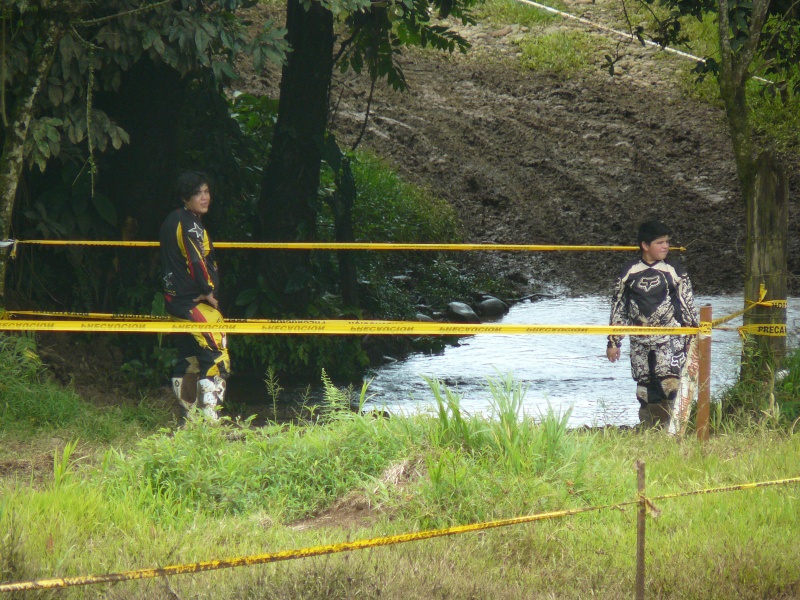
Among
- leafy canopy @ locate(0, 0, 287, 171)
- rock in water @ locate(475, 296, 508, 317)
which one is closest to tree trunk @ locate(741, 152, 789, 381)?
leafy canopy @ locate(0, 0, 287, 171)

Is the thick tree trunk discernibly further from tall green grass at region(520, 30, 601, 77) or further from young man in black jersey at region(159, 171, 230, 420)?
tall green grass at region(520, 30, 601, 77)

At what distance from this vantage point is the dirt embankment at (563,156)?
52.4 ft

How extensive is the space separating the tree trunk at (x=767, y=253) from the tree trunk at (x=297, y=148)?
4269 millimetres

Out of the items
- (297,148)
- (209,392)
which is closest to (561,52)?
(297,148)

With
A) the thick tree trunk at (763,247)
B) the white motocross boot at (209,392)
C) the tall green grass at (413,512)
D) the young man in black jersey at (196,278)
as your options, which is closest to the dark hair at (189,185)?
the young man in black jersey at (196,278)

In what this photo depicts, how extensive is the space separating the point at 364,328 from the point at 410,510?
179 centimetres

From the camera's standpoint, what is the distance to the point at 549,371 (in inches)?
404

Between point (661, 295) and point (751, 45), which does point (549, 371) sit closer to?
point (661, 295)

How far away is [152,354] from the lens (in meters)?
8.91

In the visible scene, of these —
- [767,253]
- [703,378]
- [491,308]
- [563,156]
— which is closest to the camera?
[703,378]

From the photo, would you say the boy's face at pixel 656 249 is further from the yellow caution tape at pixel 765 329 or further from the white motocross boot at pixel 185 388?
the white motocross boot at pixel 185 388

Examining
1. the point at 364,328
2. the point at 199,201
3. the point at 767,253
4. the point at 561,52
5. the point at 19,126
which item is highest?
the point at 561,52

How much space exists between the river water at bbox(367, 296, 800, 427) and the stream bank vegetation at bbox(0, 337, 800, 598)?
8.51 ft

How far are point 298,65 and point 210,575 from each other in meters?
6.65
